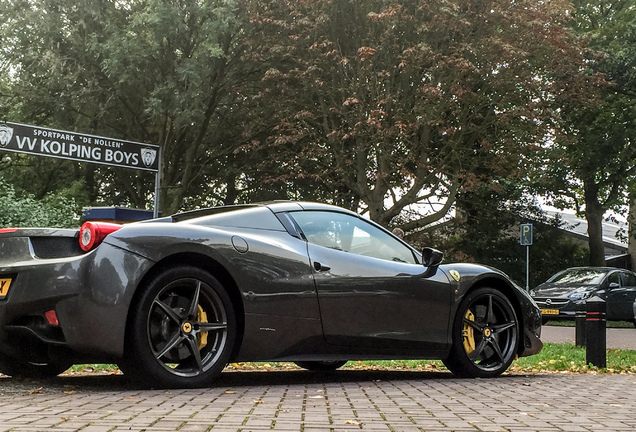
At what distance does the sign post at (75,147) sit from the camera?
1455 centimetres

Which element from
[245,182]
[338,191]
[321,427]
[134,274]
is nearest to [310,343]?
[134,274]

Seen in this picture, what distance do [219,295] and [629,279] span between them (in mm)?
20195

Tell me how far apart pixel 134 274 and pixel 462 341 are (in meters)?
2.97

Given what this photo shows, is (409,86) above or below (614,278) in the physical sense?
above

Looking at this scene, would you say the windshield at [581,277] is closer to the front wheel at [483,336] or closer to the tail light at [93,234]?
the front wheel at [483,336]

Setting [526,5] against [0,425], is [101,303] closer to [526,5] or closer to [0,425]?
[0,425]

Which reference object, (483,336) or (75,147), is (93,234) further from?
(75,147)

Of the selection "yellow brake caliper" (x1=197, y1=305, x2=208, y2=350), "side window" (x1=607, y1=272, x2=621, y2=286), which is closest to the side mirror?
"yellow brake caliper" (x1=197, y1=305, x2=208, y2=350)

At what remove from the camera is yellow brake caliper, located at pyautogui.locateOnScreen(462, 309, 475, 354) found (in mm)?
7051

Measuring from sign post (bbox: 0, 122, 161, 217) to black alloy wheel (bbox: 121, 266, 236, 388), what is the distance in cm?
989

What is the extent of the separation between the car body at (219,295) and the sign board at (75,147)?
905 centimetres

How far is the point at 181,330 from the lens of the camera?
5.48 metres

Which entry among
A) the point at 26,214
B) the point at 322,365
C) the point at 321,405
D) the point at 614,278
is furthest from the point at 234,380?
the point at 614,278

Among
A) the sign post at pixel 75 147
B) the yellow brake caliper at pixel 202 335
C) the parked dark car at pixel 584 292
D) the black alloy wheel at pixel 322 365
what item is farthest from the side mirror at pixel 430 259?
the parked dark car at pixel 584 292
